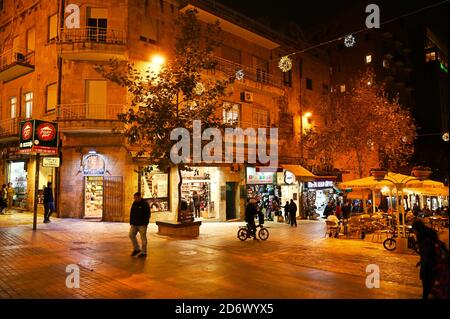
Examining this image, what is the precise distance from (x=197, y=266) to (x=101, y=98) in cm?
1287

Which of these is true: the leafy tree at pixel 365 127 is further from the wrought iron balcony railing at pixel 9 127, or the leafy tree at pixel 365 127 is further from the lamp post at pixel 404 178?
the wrought iron balcony railing at pixel 9 127

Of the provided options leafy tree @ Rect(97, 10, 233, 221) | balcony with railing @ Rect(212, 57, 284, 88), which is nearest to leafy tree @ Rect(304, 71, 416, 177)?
balcony with railing @ Rect(212, 57, 284, 88)

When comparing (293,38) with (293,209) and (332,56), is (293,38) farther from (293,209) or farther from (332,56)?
(293,209)

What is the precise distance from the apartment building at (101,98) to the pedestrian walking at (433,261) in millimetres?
15054

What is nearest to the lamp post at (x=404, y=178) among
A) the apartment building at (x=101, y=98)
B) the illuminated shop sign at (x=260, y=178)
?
the illuminated shop sign at (x=260, y=178)

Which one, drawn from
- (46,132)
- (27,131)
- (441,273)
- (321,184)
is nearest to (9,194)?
(27,131)

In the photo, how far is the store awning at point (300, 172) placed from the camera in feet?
81.6

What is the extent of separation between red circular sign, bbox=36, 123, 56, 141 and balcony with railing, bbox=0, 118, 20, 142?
25.8 ft

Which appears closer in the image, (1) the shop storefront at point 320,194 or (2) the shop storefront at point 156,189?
(2) the shop storefront at point 156,189

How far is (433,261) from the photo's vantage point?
18.6ft

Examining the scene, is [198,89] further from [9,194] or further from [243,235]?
[9,194]

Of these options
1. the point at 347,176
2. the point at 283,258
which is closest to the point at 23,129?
the point at 283,258

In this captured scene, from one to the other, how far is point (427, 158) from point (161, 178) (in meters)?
32.8

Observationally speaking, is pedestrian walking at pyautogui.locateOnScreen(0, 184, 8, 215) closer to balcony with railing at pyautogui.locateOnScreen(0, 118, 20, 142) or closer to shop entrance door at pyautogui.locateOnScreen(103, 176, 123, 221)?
balcony with railing at pyautogui.locateOnScreen(0, 118, 20, 142)
